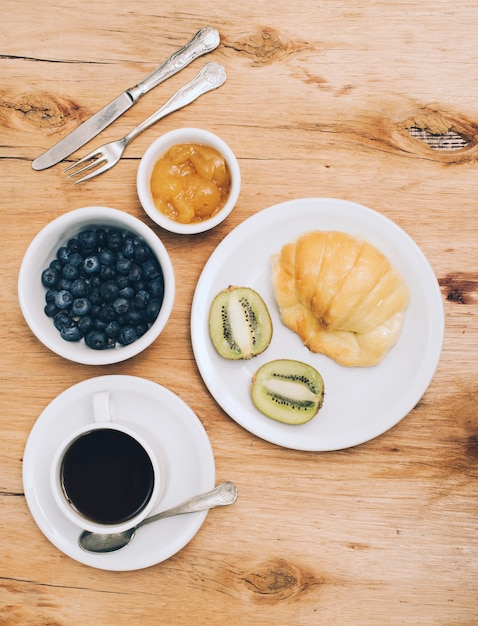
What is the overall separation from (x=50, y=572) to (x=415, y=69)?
1425 mm

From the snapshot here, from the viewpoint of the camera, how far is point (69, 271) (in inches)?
47.6

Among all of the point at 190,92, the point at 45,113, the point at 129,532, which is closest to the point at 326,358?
the point at 129,532

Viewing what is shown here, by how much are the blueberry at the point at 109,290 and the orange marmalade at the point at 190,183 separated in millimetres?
200

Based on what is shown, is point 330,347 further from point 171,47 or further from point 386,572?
point 171,47

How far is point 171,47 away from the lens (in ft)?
4.50

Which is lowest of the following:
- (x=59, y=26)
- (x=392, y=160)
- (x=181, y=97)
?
(x=392, y=160)

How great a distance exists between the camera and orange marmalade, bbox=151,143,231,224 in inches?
50.1

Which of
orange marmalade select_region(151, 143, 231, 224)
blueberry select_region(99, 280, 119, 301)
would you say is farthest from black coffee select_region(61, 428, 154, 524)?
orange marmalade select_region(151, 143, 231, 224)

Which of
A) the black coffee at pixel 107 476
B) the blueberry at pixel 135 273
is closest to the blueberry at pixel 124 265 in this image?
the blueberry at pixel 135 273

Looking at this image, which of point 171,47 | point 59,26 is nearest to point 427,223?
point 171,47

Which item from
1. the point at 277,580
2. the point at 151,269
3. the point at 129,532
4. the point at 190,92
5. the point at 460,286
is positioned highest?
the point at 190,92

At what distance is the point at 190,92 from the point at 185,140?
0.48 ft

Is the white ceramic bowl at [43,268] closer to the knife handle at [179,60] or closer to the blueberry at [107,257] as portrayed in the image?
the blueberry at [107,257]

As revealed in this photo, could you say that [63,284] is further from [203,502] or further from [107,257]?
[203,502]
